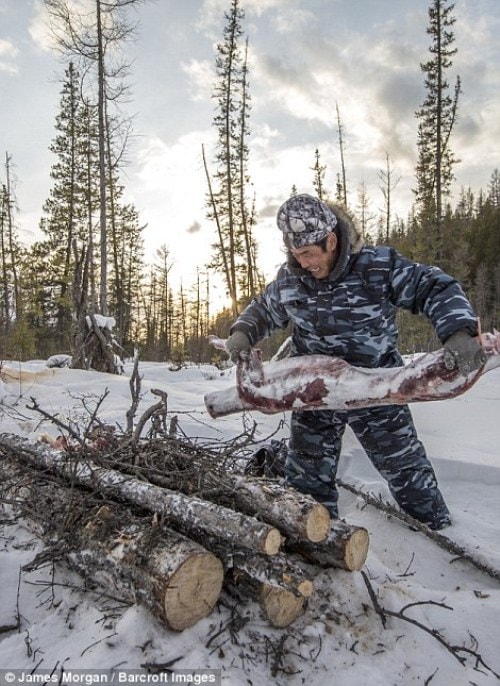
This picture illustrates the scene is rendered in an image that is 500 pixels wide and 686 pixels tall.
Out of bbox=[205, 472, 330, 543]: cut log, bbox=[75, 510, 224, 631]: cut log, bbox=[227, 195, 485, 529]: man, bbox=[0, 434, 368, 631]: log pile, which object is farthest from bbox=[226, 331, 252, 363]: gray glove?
bbox=[75, 510, 224, 631]: cut log

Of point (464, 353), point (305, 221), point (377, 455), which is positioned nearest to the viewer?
point (464, 353)

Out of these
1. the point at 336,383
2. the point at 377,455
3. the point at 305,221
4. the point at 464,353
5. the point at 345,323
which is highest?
the point at 305,221

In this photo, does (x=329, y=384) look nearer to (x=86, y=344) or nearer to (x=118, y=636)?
(x=118, y=636)

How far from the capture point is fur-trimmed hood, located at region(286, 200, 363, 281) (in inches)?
108

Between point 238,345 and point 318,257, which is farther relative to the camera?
point 238,345

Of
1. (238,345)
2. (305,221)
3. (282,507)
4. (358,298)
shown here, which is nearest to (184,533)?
(282,507)

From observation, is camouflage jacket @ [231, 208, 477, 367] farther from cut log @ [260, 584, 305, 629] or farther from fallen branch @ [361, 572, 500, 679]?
cut log @ [260, 584, 305, 629]

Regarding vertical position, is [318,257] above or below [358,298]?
above

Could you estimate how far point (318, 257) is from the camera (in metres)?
2.75

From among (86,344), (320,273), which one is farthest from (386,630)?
(86,344)

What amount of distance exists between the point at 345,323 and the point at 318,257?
0.47 meters

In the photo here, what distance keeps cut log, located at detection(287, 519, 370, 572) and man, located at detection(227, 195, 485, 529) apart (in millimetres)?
865

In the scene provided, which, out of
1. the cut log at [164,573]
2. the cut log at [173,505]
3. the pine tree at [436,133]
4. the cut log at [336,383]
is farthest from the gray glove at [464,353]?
the pine tree at [436,133]

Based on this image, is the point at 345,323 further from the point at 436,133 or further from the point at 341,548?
the point at 436,133
